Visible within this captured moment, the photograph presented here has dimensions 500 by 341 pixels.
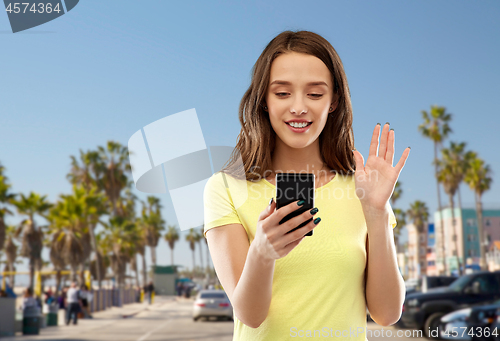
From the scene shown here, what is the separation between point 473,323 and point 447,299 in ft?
7.49

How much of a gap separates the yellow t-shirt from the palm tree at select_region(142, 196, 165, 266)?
6645 centimetres

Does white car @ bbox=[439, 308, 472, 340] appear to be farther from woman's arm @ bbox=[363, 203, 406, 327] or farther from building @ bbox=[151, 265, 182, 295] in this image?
building @ bbox=[151, 265, 182, 295]

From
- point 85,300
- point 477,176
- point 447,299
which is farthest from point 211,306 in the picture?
point 477,176

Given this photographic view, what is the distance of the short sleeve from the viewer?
4.78ft

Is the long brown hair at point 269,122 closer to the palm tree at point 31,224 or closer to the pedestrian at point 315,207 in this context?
the pedestrian at point 315,207

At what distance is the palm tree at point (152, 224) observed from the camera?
6681cm

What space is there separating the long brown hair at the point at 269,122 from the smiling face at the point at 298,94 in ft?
0.09

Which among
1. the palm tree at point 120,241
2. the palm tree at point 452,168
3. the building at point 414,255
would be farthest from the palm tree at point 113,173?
the building at point 414,255

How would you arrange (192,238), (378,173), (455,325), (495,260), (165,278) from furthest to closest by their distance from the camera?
(192,238) → (495,260) → (165,278) → (455,325) → (378,173)

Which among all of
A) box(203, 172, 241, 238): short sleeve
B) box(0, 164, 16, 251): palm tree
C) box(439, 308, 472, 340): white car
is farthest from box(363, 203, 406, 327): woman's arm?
box(0, 164, 16, 251): palm tree

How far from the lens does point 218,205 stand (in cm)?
148

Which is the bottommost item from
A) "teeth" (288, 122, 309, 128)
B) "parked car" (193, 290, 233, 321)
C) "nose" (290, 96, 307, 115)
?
"parked car" (193, 290, 233, 321)

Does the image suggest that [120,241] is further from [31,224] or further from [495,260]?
[495,260]

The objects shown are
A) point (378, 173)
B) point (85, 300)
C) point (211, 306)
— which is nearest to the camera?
point (378, 173)
